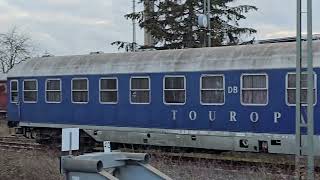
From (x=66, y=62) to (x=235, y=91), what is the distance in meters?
6.29

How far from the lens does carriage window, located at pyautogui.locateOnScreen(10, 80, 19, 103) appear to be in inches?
771

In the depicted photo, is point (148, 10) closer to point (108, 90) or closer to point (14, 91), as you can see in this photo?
point (14, 91)

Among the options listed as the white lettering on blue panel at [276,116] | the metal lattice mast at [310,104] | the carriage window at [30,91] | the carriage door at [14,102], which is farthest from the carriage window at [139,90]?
the metal lattice mast at [310,104]

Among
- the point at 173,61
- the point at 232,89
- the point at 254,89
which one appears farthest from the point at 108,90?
the point at 254,89

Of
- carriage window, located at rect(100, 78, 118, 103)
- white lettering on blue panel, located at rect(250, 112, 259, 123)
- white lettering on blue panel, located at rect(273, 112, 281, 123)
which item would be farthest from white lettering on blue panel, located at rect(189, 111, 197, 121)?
carriage window, located at rect(100, 78, 118, 103)

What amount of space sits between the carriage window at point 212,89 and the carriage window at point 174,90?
22.9 inches

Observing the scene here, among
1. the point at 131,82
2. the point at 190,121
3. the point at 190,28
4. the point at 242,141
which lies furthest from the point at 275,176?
the point at 190,28

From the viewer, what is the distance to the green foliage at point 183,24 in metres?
34.0

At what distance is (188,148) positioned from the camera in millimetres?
15680

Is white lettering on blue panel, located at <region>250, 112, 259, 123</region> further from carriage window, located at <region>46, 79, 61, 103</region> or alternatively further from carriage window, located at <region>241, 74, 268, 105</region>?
carriage window, located at <region>46, 79, 61, 103</region>

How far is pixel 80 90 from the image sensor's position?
17.6 meters

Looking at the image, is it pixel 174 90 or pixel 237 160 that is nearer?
pixel 237 160

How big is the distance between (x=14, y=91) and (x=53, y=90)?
2055 mm

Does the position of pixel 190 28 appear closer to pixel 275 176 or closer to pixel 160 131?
pixel 160 131
